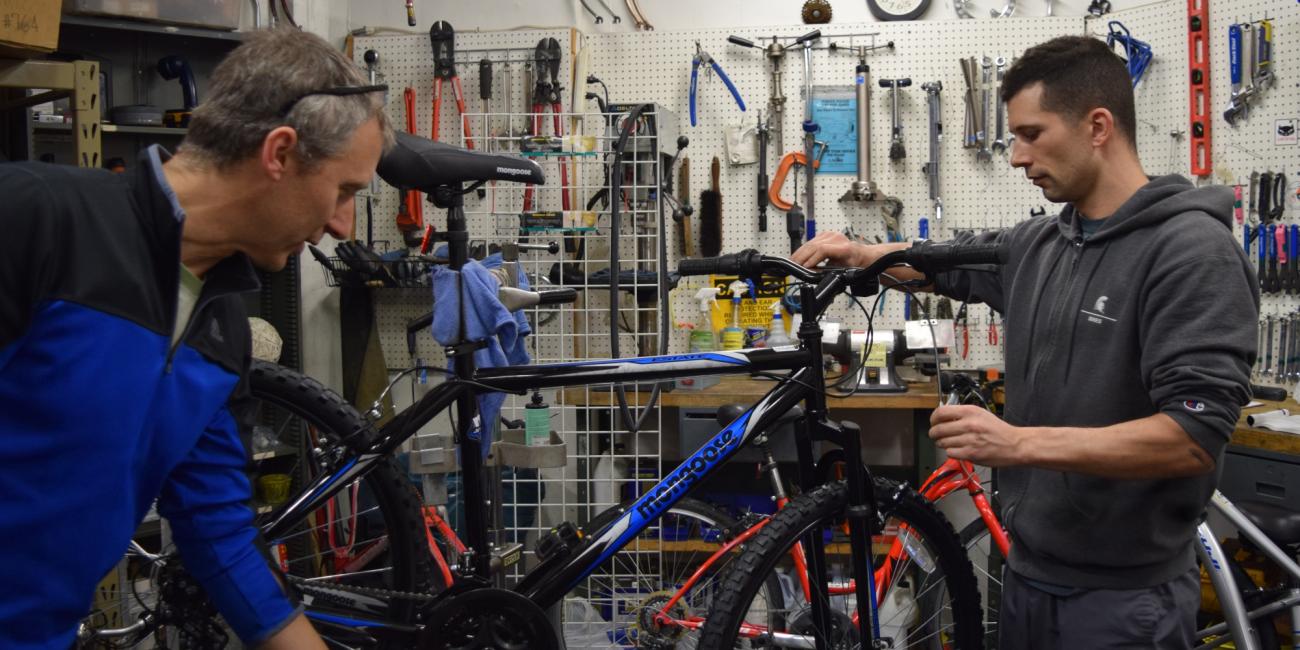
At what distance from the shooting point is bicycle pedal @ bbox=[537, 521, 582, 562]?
197 cm

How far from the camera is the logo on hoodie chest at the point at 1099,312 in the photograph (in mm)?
1525

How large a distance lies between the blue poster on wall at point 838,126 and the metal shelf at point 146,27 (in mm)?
2089

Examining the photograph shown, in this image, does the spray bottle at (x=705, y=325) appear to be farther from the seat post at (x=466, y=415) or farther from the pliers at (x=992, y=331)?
the seat post at (x=466, y=415)

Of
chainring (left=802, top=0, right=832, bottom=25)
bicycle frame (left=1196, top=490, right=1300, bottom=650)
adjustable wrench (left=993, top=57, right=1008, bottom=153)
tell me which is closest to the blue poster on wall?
chainring (left=802, top=0, right=832, bottom=25)

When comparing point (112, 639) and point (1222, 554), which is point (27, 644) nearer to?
point (112, 639)

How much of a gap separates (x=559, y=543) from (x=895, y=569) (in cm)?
78

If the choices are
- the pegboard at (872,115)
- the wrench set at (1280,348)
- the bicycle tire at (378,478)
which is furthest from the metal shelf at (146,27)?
the wrench set at (1280,348)

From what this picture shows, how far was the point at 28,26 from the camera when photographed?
210 cm

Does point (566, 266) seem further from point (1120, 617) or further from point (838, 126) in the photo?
point (1120, 617)

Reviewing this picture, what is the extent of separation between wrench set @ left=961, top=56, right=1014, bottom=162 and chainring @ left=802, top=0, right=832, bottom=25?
54 centimetres

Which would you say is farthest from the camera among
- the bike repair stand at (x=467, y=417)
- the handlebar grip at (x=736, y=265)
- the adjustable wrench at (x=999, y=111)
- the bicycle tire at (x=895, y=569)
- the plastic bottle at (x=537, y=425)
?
the adjustable wrench at (x=999, y=111)

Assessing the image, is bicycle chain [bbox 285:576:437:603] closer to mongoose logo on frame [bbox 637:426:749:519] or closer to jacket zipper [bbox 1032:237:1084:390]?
mongoose logo on frame [bbox 637:426:749:519]

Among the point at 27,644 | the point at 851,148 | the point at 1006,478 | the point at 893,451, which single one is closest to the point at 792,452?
the point at 893,451

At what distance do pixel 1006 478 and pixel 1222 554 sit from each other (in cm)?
112
